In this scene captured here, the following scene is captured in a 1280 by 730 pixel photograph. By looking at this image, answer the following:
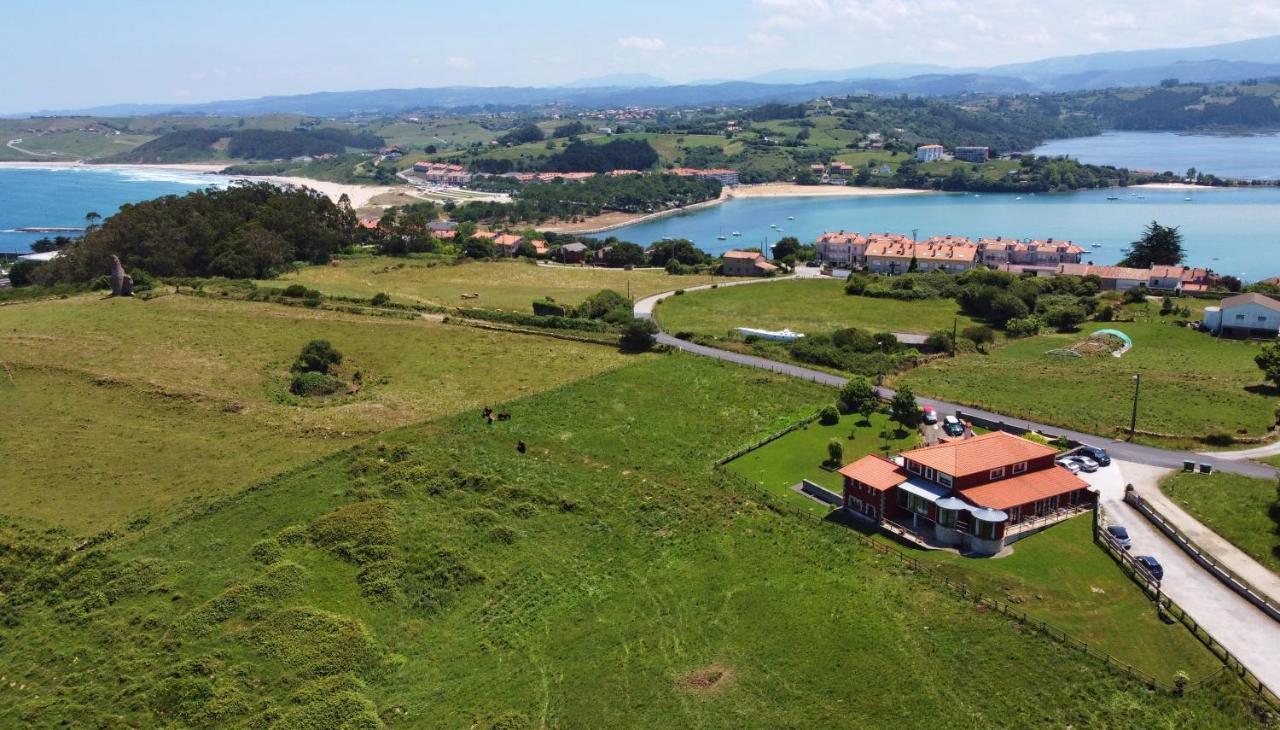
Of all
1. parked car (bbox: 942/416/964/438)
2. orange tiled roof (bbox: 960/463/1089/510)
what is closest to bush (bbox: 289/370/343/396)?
parked car (bbox: 942/416/964/438)

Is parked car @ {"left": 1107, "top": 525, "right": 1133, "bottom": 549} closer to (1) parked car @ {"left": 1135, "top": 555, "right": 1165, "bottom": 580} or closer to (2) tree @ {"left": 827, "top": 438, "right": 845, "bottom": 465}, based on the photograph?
(1) parked car @ {"left": 1135, "top": 555, "right": 1165, "bottom": 580}

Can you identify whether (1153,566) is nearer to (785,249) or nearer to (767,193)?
(785,249)

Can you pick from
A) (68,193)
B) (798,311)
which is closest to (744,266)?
(798,311)

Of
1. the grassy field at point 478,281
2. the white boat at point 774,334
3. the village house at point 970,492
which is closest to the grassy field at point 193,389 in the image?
the grassy field at point 478,281

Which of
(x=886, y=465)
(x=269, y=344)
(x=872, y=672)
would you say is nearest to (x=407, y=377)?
(x=269, y=344)

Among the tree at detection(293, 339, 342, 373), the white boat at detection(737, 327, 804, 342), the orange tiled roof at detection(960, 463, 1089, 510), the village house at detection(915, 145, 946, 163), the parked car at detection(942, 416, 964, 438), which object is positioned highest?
the village house at detection(915, 145, 946, 163)
